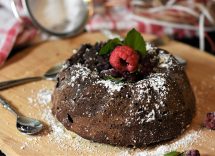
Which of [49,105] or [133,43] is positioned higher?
[133,43]

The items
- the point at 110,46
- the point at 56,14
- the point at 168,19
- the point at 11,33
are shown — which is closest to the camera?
the point at 110,46

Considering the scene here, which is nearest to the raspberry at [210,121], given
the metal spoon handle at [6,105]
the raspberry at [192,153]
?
the raspberry at [192,153]

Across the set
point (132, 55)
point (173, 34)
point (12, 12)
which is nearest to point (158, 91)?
point (132, 55)

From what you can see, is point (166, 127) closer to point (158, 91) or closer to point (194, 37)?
point (158, 91)

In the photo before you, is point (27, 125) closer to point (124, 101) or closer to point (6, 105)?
point (6, 105)

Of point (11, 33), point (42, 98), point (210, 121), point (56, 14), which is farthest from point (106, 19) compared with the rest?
point (210, 121)

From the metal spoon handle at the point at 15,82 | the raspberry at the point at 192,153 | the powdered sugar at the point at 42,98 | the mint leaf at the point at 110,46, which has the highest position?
the mint leaf at the point at 110,46

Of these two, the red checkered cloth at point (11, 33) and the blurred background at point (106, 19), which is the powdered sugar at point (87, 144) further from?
the blurred background at point (106, 19)

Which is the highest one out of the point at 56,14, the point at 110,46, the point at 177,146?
the point at 110,46
